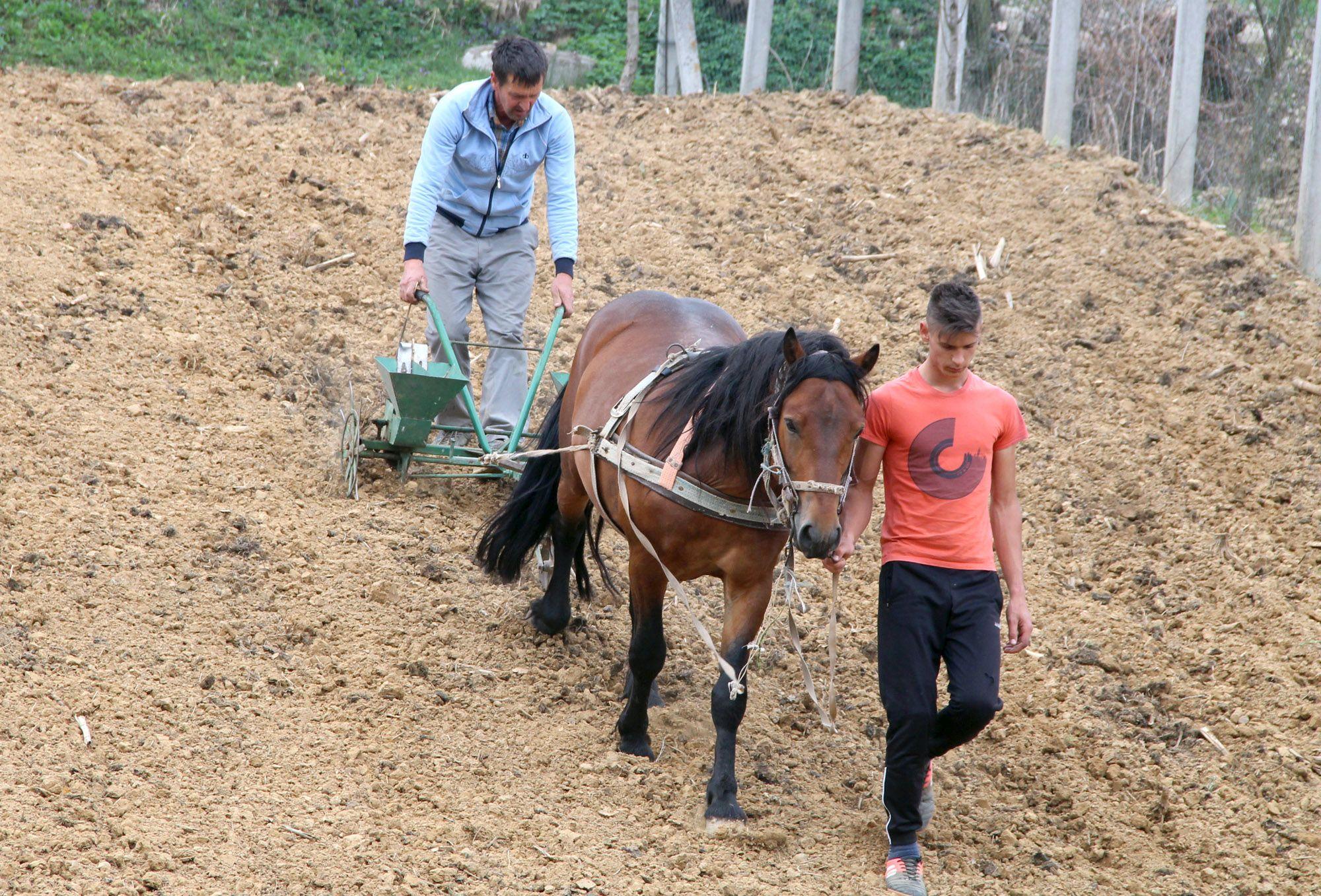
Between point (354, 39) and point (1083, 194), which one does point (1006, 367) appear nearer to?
point (1083, 194)

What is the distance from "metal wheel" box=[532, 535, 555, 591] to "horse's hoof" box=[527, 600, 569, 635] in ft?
0.87

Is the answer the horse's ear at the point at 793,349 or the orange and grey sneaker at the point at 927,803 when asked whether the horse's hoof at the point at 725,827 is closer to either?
the orange and grey sneaker at the point at 927,803

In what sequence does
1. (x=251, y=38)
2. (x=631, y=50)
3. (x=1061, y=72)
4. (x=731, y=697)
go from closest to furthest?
(x=731, y=697) → (x=1061, y=72) → (x=251, y=38) → (x=631, y=50)

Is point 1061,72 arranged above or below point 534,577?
above

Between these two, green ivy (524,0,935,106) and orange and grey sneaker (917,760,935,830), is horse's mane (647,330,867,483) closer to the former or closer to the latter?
orange and grey sneaker (917,760,935,830)

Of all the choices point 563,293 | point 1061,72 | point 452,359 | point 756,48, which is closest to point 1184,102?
point 1061,72

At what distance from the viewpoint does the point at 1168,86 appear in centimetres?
920

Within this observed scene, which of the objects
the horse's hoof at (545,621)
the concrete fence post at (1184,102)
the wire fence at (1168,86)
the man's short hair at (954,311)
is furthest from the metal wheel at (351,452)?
the wire fence at (1168,86)

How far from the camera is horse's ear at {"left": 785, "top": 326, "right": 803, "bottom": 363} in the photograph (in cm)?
342

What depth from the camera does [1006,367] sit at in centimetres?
712

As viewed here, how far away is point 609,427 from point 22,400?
3.24 meters

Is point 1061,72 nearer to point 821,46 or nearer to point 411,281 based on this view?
point 821,46

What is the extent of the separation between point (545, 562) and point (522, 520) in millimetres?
430

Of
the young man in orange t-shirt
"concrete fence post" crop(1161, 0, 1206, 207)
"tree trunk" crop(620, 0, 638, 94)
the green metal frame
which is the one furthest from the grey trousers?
"tree trunk" crop(620, 0, 638, 94)
